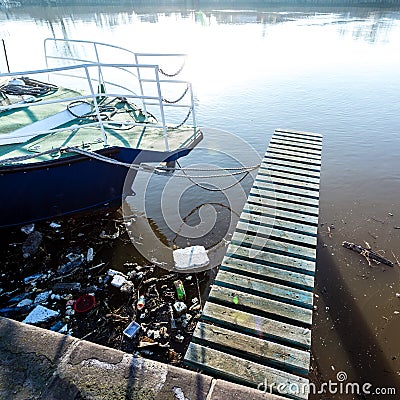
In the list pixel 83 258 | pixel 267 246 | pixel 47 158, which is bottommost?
pixel 83 258

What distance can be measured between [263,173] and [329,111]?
736 cm

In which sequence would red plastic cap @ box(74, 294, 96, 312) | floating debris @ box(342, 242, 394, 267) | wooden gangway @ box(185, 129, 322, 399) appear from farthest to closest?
floating debris @ box(342, 242, 394, 267) < red plastic cap @ box(74, 294, 96, 312) < wooden gangway @ box(185, 129, 322, 399)

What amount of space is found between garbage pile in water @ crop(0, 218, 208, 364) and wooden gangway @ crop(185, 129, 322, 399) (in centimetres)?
91

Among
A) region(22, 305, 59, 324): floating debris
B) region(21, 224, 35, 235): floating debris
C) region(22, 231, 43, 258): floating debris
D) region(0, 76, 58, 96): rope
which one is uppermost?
region(0, 76, 58, 96): rope

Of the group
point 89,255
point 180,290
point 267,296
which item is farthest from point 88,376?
point 89,255

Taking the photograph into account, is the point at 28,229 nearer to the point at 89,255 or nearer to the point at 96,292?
the point at 89,255

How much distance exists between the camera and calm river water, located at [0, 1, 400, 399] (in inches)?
164

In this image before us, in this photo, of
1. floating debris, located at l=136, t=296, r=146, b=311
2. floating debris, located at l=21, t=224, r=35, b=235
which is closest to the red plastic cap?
floating debris, located at l=136, t=296, r=146, b=311

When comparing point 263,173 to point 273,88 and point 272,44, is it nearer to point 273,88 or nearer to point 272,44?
point 273,88

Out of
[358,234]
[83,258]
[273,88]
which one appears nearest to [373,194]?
[358,234]

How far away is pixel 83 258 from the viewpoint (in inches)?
203

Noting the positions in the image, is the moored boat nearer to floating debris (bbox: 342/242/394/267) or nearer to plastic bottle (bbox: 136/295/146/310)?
plastic bottle (bbox: 136/295/146/310)

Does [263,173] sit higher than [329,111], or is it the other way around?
[263,173]

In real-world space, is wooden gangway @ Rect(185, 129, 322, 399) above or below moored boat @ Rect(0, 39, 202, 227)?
below
